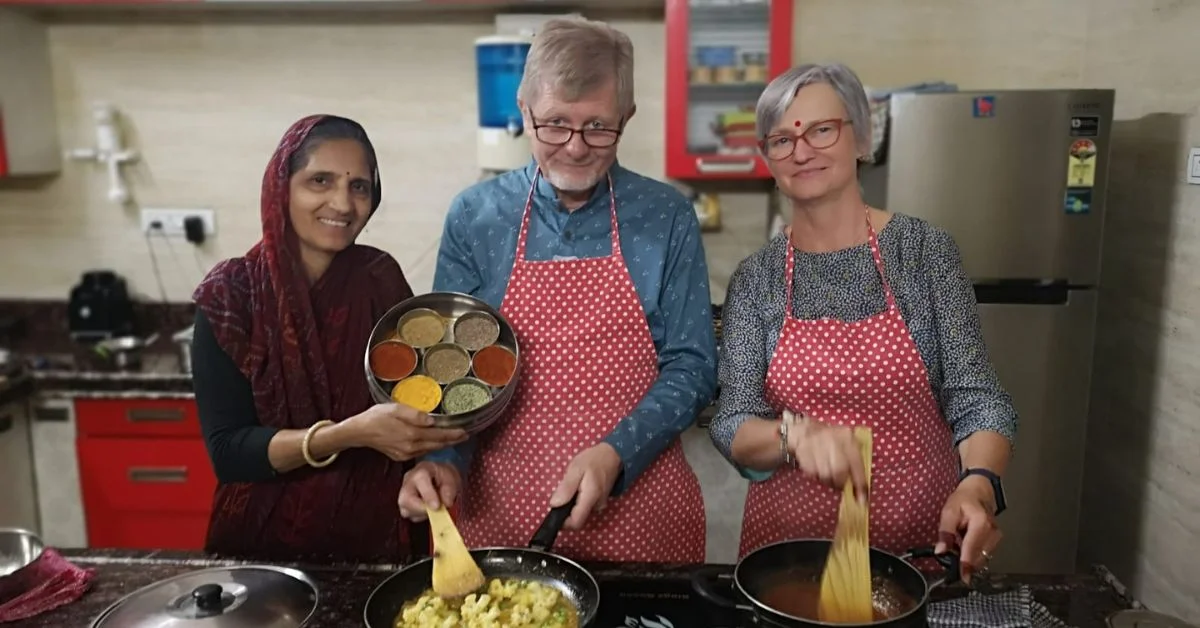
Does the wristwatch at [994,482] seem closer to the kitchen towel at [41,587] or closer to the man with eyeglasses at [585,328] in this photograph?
the man with eyeglasses at [585,328]

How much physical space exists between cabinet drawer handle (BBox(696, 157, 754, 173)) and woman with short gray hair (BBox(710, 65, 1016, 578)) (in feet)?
3.90

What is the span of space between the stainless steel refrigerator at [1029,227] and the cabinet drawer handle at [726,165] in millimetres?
372

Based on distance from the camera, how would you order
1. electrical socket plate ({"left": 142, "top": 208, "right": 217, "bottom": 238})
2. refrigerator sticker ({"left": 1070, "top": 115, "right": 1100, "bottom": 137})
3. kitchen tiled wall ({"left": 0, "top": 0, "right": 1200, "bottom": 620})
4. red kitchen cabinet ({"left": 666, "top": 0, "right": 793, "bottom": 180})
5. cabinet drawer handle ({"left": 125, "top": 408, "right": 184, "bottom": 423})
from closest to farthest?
refrigerator sticker ({"left": 1070, "top": 115, "right": 1100, "bottom": 137}) → cabinet drawer handle ({"left": 125, "top": 408, "right": 184, "bottom": 423}) → red kitchen cabinet ({"left": 666, "top": 0, "right": 793, "bottom": 180}) → kitchen tiled wall ({"left": 0, "top": 0, "right": 1200, "bottom": 620}) → electrical socket plate ({"left": 142, "top": 208, "right": 217, "bottom": 238})

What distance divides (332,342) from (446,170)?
5.26 ft

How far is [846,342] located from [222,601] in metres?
0.89

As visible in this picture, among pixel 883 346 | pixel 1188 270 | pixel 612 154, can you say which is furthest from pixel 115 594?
pixel 1188 270

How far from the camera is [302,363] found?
47.8 inches

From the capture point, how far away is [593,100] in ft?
4.04

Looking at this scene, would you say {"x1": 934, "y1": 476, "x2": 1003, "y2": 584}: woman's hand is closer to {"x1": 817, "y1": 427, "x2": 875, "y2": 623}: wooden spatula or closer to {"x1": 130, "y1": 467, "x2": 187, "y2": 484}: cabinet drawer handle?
{"x1": 817, "y1": 427, "x2": 875, "y2": 623}: wooden spatula

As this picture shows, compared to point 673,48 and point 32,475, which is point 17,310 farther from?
point 673,48

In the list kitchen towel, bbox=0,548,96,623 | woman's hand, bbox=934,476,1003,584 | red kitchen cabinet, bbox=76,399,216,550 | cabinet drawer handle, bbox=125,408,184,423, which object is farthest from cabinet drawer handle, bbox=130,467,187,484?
woman's hand, bbox=934,476,1003,584

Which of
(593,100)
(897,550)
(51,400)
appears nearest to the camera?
(593,100)

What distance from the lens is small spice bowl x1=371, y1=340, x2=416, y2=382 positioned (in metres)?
1.17

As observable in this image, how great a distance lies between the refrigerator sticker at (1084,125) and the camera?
2121mm
